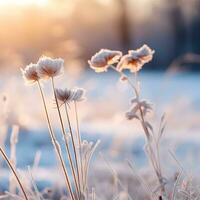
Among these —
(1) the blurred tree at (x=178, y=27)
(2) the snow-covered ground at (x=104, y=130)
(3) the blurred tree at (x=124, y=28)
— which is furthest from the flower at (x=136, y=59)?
(1) the blurred tree at (x=178, y=27)

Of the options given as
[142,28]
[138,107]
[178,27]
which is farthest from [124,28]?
[138,107]

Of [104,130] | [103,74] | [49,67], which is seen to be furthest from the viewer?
[103,74]

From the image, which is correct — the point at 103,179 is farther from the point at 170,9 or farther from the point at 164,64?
the point at 170,9

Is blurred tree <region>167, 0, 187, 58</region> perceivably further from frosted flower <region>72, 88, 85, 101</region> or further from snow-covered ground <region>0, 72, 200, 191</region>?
frosted flower <region>72, 88, 85, 101</region>

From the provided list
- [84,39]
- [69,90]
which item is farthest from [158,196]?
[84,39]

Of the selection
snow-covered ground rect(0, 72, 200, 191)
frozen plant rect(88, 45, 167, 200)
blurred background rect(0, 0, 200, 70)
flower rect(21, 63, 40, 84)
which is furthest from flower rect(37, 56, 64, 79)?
blurred background rect(0, 0, 200, 70)

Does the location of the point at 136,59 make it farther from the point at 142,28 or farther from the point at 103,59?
the point at 142,28

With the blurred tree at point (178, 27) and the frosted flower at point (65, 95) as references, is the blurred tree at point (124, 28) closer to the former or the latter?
the blurred tree at point (178, 27)

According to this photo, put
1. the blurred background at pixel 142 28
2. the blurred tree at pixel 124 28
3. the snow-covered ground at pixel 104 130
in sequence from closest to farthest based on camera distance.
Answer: the snow-covered ground at pixel 104 130
the blurred background at pixel 142 28
the blurred tree at pixel 124 28
